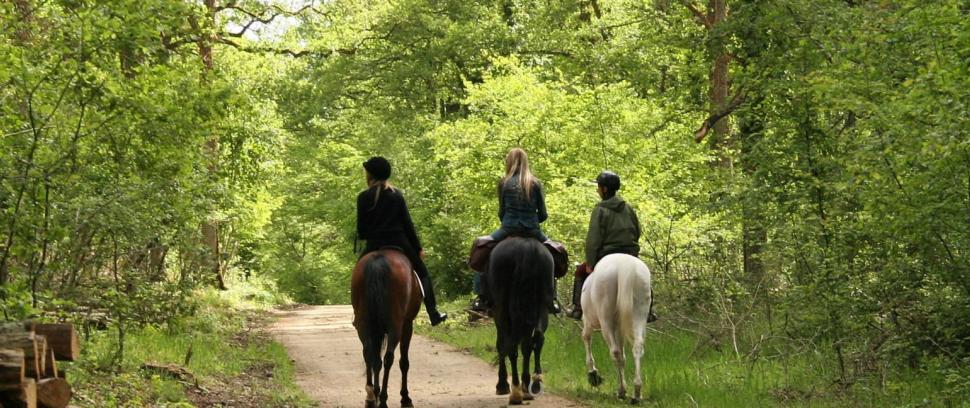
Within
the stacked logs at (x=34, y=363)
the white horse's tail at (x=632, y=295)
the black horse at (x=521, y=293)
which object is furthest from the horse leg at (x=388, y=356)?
the stacked logs at (x=34, y=363)

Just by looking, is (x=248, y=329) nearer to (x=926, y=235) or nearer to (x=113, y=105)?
(x=113, y=105)

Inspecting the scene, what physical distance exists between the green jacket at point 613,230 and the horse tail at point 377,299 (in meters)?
2.45

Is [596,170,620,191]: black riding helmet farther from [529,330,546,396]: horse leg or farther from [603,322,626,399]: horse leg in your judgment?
[529,330,546,396]: horse leg

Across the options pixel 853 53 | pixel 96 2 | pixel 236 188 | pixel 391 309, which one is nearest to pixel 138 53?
pixel 96 2

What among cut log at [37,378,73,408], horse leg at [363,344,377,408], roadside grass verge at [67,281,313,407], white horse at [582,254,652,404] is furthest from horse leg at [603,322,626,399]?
cut log at [37,378,73,408]

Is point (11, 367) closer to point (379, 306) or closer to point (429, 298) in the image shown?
point (379, 306)

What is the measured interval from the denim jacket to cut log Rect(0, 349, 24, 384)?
5380 millimetres

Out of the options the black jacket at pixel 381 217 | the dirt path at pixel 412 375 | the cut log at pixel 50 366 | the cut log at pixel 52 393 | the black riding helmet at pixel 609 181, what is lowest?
the dirt path at pixel 412 375

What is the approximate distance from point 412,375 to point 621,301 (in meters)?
4.15

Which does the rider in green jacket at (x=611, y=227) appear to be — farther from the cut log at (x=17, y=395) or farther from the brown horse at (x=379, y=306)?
the cut log at (x=17, y=395)

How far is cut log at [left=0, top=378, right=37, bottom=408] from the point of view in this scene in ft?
19.3

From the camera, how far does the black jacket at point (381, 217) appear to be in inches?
397

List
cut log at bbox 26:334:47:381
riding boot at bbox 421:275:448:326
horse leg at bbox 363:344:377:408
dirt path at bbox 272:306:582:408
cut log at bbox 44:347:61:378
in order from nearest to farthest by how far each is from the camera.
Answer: cut log at bbox 26:334:47:381
cut log at bbox 44:347:61:378
horse leg at bbox 363:344:377:408
riding boot at bbox 421:275:448:326
dirt path at bbox 272:306:582:408

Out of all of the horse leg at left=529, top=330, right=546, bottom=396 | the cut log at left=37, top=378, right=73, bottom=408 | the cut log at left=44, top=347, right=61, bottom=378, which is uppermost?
the cut log at left=44, top=347, right=61, bottom=378
